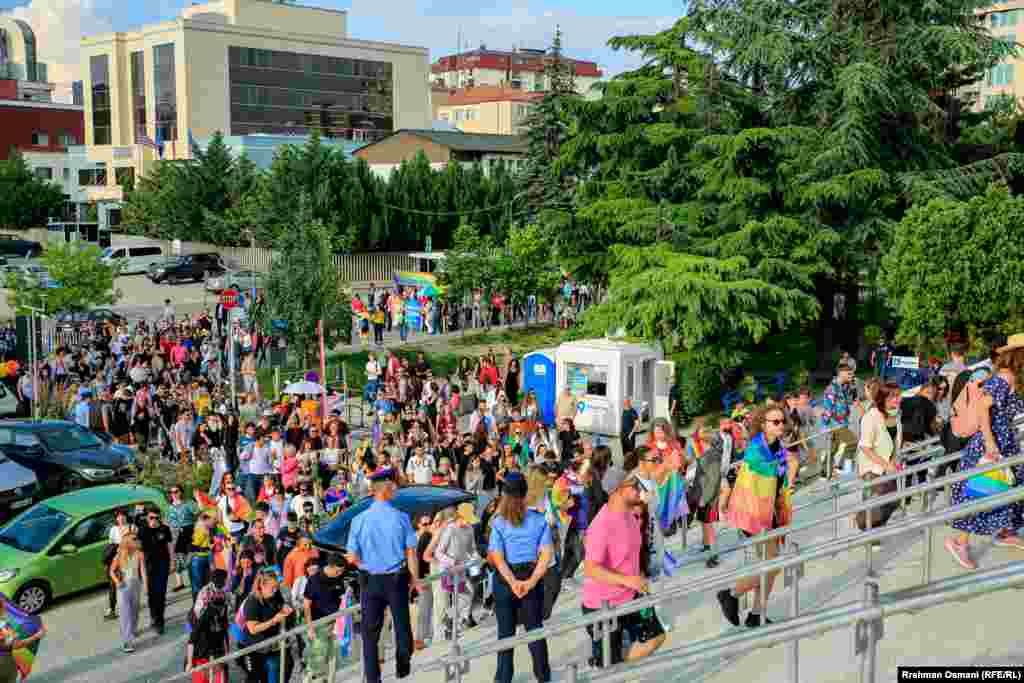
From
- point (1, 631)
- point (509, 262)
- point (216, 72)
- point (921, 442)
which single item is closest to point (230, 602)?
point (1, 631)

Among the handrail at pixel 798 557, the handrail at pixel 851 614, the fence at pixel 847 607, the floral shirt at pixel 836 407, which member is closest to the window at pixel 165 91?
the floral shirt at pixel 836 407

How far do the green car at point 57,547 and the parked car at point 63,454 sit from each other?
3834mm

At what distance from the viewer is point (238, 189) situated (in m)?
62.2

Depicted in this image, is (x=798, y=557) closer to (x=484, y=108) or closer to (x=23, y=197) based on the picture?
(x=23, y=197)

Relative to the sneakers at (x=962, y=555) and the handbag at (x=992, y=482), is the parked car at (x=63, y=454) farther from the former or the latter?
the handbag at (x=992, y=482)

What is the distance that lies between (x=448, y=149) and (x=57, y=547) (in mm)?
58092

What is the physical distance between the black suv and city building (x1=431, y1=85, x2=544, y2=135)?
66.3 metres

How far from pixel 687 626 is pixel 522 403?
42.7 feet

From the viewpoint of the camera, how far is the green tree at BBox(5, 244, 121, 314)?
1340 inches

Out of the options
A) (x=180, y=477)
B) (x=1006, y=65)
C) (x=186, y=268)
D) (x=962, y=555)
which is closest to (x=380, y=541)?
(x=962, y=555)

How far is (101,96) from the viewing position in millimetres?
97375

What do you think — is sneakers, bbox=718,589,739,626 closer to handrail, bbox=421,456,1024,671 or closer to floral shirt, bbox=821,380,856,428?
handrail, bbox=421,456,1024,671

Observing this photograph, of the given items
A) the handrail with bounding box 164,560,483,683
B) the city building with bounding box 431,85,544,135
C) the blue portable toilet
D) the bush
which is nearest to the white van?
the blue portable toilet

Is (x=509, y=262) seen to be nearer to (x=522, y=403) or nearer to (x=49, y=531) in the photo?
(x=522, y=403)
